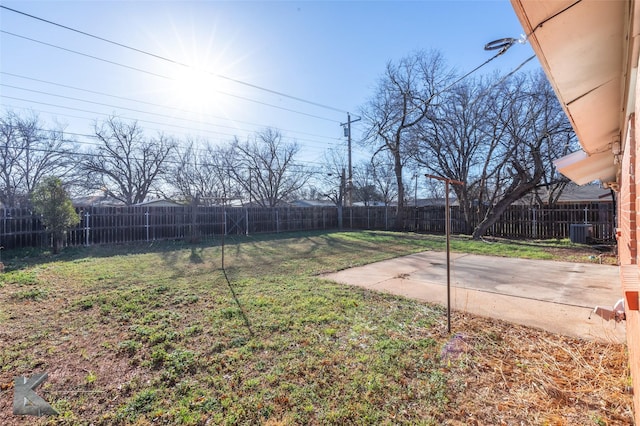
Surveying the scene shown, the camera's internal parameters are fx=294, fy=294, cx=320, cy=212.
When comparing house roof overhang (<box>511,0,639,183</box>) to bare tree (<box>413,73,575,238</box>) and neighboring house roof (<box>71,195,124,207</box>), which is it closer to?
bare tree (<box>413,73,575,238</box>)

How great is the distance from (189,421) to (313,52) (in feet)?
32.0

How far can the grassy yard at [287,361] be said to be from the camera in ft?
6.11

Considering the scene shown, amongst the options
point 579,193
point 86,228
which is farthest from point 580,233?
point 86,228

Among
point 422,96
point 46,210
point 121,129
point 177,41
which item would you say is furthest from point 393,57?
point 121,129

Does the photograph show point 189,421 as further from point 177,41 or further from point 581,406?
point 177,41

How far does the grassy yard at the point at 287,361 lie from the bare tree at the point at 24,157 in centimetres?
1776

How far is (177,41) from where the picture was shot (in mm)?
7340

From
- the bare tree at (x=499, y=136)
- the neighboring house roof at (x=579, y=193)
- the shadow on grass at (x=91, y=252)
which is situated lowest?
the shadow on grass at (x=91, y=252)

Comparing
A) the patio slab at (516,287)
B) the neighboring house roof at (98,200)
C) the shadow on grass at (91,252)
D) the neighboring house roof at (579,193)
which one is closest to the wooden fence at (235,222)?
the shadow on grass at (91,252)

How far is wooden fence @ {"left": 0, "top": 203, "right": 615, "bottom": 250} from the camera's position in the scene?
851 centimetres

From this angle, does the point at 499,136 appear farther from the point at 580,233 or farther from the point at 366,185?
the point at 366,185

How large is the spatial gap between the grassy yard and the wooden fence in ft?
12.6

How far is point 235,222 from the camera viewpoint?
44.9 feet

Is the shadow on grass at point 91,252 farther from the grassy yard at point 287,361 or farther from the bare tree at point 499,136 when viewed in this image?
the bare tree at point 499,136
